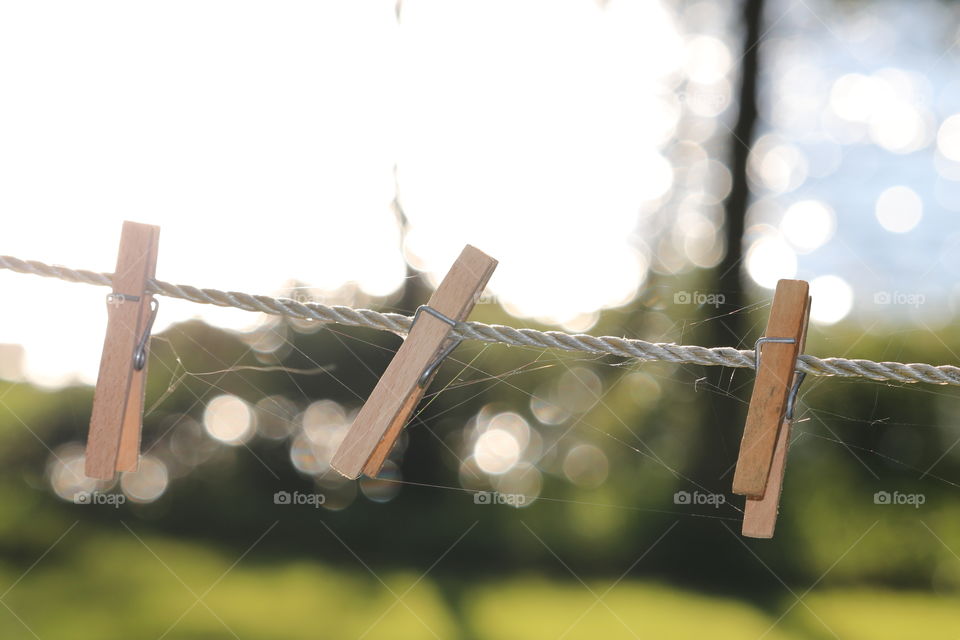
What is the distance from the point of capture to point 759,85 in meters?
5.81

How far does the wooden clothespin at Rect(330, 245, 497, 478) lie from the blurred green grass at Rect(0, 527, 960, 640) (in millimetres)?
3436

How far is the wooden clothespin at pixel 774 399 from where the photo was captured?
1172mm

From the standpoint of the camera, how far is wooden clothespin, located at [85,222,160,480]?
A: 1377mm

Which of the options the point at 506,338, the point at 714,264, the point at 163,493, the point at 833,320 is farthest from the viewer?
the point at 163,493

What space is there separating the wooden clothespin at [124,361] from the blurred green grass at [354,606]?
3224mm

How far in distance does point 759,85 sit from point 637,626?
13.3 ft

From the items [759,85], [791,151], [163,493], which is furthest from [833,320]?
[163,493]

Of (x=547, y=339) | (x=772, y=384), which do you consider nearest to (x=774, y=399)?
(x=772, y=384)

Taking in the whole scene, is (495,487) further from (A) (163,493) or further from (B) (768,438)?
(B) (768,438)

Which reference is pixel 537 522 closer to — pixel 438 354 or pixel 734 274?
pixel 734 274

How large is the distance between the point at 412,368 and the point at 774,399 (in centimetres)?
60

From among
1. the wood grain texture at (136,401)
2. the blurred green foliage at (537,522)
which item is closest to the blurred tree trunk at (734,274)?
the blurred green foliage at (537,522)

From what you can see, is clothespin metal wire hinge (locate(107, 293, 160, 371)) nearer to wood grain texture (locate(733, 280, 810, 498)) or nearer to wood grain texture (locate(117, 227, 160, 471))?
wood grain texture (locate(117, 227, 160, 471))

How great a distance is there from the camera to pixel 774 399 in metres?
1.21
